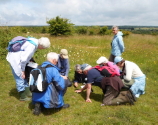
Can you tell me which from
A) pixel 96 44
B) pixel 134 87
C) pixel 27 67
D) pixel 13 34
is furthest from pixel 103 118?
pixel 96 44

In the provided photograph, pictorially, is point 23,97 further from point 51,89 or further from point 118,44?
point 118,44

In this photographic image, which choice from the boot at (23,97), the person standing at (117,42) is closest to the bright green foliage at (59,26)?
the person standing at (117,42)

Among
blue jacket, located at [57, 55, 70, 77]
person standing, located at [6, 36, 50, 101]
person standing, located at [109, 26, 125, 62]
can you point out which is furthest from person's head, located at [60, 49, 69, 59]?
person standing, located at [109, 26, 125, 62]

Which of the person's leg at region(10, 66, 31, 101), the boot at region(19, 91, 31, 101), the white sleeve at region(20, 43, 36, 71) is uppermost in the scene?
the white sleeve at region(20, 43, 36, 71)

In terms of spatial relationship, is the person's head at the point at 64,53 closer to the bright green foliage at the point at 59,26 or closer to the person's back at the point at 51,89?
the person's back at the point at 51,89

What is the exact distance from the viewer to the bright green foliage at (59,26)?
28031 millimetres

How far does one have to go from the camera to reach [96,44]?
17.0m

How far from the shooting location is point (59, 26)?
28.0 meters

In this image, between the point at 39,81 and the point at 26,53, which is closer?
the point at 39,81

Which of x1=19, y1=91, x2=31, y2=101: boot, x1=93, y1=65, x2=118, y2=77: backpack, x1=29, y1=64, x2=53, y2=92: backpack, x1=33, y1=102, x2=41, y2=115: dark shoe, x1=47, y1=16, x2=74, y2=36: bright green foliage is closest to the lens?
x1=29, y1=64, x2=53, y2=92: backpack

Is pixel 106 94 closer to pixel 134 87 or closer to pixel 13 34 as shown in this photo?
pixel 134 87

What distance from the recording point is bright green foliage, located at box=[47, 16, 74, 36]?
1104 inches

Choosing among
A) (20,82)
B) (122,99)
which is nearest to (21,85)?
(20,82)

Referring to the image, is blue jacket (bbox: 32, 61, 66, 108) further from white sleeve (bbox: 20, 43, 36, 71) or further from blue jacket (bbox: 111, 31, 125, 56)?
blue jacket (bbox: 111, 31, 125, 56)
